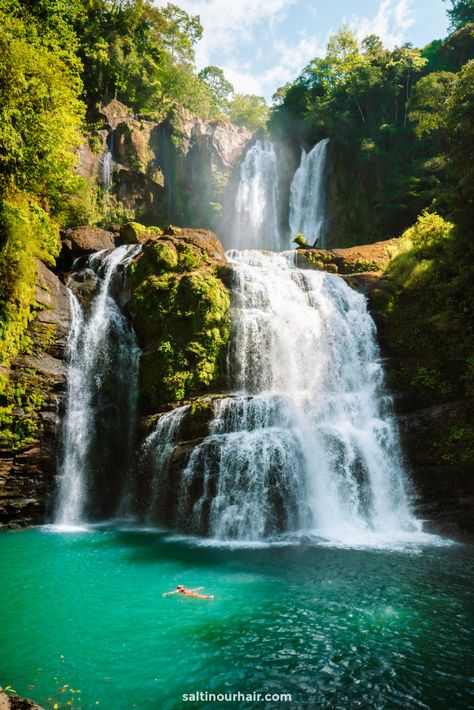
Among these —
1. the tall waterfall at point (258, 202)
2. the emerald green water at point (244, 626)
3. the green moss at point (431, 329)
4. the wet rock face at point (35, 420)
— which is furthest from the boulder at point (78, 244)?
the tall waterfall at point (258, 202)

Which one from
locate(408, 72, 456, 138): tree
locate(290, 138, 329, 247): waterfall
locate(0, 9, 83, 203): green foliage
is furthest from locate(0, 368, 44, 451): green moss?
locate(408, 72, 456, 138): tree

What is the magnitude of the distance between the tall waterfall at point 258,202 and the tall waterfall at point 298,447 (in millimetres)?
18010

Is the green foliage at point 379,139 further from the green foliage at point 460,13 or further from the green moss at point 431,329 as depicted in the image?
the green moss at point 431,329

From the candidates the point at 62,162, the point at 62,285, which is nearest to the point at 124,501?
the point at 62,285

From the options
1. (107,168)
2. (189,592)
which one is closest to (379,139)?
(107,168)

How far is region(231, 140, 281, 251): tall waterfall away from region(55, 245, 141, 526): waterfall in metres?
18.8

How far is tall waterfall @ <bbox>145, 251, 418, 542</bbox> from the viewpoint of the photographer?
11477mm

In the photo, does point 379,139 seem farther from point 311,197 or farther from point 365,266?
point 365,266

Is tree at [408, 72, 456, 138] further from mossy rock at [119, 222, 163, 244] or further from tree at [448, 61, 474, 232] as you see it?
mossy rock at [119, 222, 163, 244]

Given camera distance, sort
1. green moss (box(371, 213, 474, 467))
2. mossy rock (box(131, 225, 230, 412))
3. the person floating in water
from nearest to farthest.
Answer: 1. the person floating in water
2. green moss (box(371, 213, 474, 467))
3. mossy rock (box(131, 225, 230, 412))

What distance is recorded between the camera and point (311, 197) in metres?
30.3

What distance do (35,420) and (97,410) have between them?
6.53 feet

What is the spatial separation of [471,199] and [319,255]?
846 centimetres

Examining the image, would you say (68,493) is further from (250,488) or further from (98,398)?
(250,488)
